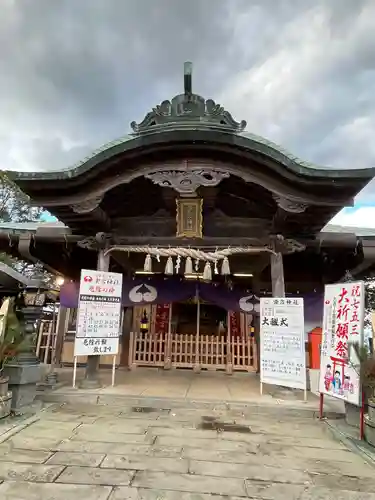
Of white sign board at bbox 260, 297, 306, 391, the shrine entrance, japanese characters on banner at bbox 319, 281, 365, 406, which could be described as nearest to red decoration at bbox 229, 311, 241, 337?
the shrine entrance

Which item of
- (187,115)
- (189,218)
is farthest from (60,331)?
(187,115)

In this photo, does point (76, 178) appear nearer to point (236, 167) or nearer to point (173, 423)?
point (236, 167)

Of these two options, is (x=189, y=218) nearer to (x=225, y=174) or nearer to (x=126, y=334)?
(x=225, y=174)

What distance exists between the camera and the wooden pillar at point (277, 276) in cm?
711

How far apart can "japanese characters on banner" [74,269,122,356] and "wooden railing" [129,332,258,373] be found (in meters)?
3.63

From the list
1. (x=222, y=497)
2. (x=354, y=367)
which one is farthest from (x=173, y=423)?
(x=354, y=367)

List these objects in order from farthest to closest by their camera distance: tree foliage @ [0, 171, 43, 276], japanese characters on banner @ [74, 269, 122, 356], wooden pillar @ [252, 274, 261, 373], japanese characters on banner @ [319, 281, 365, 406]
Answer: tree foliage @ [0, 171, 43, 276] < wooden pillar @ [252, 274, 261, 373] < japanese characters on banner @ [74, 269, 122, 356] < japanese characters on banner @ [319, 281, 365, 406]

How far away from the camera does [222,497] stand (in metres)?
2.84

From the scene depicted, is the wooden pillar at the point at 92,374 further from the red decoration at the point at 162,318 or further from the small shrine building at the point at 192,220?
the red decoration at the point at 162,318

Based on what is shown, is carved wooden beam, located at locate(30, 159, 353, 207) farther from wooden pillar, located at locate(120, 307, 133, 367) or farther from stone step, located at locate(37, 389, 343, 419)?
wooden pillar, located at locate(120, 307, 133, 367)

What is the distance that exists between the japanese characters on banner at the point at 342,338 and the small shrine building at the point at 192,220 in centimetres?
171

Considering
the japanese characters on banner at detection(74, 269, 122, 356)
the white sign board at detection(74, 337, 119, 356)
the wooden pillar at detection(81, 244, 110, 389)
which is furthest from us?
the wooden pillar at detection(81, 244, 110, 389)

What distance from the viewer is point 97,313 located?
6.80 meters

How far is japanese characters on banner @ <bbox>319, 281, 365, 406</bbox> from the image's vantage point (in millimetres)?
4773
